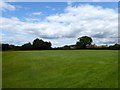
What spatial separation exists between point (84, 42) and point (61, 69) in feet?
11.2

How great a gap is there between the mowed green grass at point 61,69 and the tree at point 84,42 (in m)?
0.42

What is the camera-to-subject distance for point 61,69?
1137 centimetres

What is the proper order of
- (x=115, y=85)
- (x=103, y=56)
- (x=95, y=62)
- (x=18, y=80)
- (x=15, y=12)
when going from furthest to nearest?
(x=15, y=12) → (x=103, y=56) → (x=95, y=62) → (x=18, y=80) → (x=115, y=85)

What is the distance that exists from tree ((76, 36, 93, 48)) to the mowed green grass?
16.5 inches

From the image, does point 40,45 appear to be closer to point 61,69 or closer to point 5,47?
point 5,47

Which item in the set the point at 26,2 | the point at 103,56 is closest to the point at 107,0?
the point at 103,56

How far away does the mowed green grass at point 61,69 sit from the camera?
32.2ft

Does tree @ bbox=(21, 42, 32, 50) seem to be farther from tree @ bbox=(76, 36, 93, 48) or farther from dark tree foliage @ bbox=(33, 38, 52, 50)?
tree @ bbox=(76, 36, 93, 48)

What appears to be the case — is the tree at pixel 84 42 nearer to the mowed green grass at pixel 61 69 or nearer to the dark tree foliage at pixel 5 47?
the mowed green grass at pixel 61 69

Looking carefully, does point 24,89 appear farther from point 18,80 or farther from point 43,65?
point 43,65

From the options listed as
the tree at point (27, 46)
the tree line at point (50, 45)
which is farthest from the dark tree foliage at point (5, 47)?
the tree at point (27, 46)

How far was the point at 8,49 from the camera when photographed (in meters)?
14.8

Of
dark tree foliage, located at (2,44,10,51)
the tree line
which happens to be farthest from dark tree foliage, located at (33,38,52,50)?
dark tree foliage, located at (2,44,10,51)

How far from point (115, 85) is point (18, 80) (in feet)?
14.7
